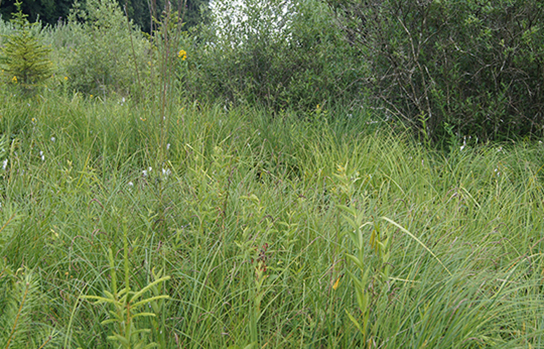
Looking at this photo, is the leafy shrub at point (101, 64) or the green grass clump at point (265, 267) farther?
the leafy shrub at point (101, 64)

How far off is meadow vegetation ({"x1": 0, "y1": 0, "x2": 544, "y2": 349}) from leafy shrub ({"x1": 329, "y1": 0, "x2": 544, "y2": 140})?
0.75 ft

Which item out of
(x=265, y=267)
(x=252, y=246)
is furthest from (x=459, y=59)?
(x=265, y=267)

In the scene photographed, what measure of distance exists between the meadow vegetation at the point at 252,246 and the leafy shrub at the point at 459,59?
229mm

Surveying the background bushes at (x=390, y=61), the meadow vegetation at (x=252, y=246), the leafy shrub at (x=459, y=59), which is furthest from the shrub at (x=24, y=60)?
the leafy shrub at (x=459, y=59)

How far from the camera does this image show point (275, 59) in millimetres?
4742

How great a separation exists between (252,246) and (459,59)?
3256 mm

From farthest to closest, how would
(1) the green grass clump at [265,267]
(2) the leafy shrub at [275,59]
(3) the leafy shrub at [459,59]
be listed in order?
(2) the leafy shrub at [275,59]
(3) the leafy shrub at [459,59]
(1) the green grass clump at [265,267]

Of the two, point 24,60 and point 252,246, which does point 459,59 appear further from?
point 24,60

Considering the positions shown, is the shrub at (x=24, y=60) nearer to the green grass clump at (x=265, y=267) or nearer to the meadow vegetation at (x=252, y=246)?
the meadow vegetation at (x=252, y=246)

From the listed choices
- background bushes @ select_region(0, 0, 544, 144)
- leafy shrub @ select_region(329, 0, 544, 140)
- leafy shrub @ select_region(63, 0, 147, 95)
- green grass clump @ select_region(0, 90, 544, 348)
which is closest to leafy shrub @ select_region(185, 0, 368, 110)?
background bushes @ select_region(0, 0, 544, 144)

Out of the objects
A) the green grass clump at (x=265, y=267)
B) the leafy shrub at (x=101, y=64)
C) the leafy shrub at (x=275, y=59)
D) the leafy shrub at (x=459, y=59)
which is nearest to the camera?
the green grass clump at (x=265, y=267)

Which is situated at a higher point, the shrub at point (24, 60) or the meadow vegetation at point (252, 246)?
the shrub at point (24, 60)

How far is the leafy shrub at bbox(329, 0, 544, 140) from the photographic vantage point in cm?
374

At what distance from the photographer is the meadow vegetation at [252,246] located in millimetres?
1339
